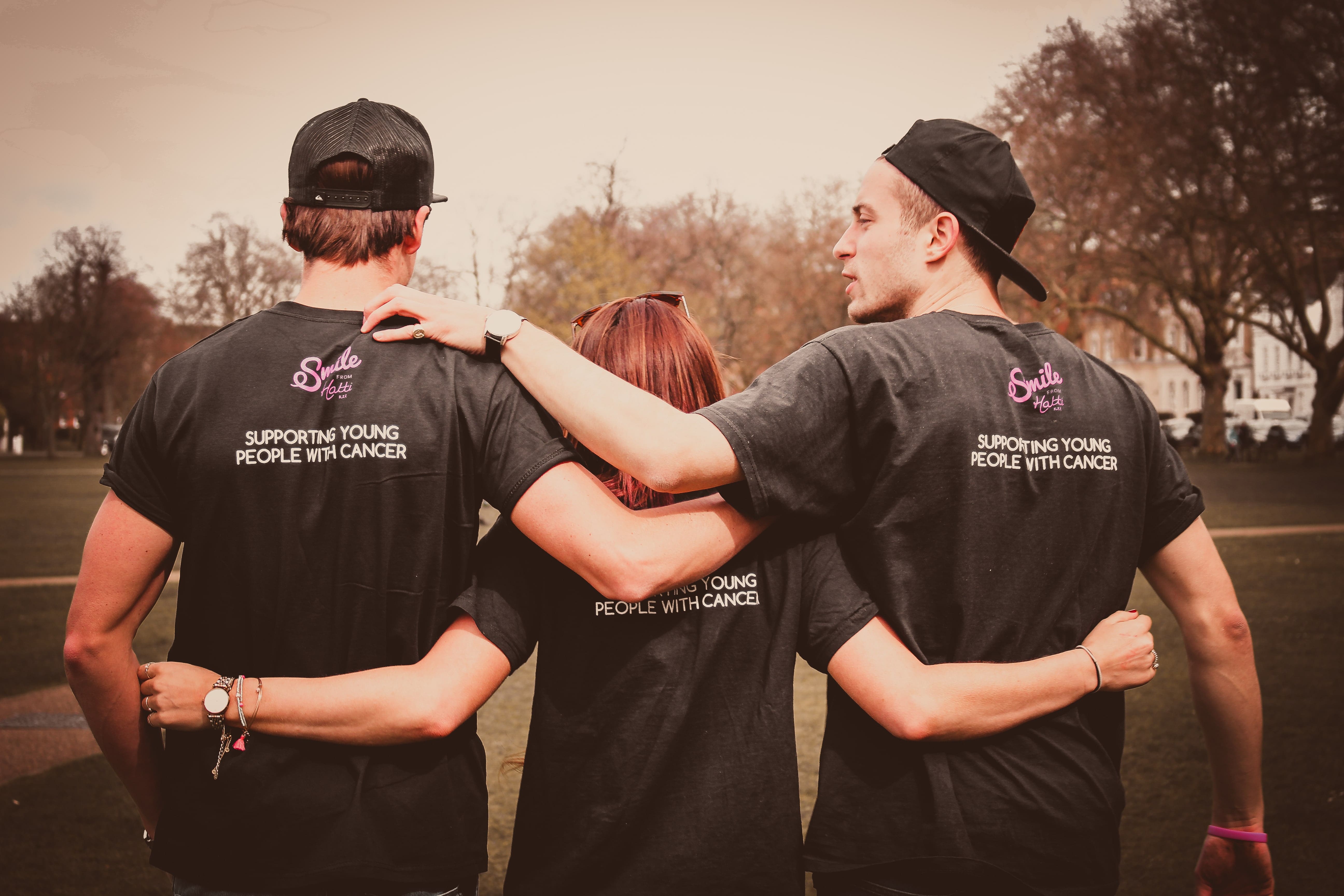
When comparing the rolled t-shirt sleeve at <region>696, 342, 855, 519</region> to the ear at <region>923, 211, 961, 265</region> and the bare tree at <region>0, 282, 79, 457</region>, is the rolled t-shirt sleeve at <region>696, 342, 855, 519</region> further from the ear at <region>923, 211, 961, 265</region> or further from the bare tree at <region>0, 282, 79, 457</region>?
the bare tree at <region>0, 282, 79, 457</region>

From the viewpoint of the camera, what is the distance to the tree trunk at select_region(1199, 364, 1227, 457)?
37875 mm

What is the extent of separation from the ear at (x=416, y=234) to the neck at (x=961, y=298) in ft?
4.03

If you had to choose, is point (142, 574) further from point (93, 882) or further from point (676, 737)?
point (93, 882)

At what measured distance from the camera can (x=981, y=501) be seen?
214 cm

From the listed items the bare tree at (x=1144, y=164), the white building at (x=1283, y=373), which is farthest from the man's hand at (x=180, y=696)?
the white building at (x=1283, y=373)

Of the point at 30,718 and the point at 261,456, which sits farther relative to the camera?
the point at 30,718

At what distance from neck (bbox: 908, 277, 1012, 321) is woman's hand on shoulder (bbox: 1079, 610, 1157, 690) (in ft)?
2.52

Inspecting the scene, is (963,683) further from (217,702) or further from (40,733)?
(40,733)

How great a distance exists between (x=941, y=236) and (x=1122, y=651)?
1.08 m

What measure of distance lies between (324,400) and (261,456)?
0.17 m

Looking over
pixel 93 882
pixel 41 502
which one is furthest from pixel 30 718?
pixel 41 502

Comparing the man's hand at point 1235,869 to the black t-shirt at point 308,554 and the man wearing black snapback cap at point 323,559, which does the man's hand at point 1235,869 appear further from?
the black t-shirt at point 308,554

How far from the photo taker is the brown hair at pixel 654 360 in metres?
2.28

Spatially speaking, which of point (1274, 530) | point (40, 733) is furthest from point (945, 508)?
point (1274, 530)
